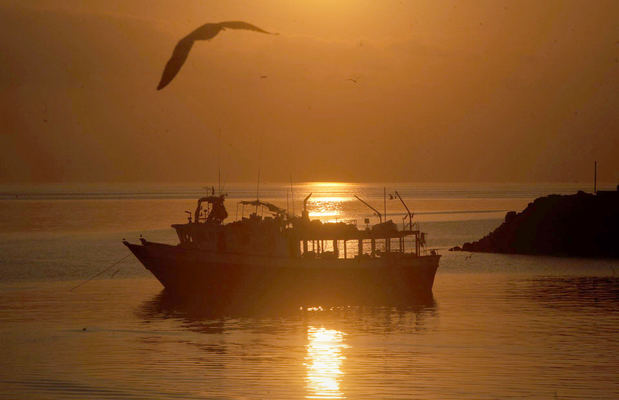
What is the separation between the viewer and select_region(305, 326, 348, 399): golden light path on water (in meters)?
28.2

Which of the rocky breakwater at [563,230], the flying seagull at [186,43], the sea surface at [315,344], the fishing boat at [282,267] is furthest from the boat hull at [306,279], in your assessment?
the rocky breakwater at [563,230]

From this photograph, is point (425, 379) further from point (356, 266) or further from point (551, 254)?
point (551, 254)

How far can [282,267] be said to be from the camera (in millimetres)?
53188

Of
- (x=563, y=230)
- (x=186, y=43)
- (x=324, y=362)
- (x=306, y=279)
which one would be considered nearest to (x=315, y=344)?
(x=324, y=362)

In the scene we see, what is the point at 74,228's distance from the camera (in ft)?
433

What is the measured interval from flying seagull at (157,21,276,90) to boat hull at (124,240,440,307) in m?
32.5

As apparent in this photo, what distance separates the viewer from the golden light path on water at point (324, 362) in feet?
92.5

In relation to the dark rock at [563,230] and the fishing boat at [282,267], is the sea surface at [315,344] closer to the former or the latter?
the fishing boat at [282,267]

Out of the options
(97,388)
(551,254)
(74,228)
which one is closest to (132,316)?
(97,388)

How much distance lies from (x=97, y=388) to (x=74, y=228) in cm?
10668

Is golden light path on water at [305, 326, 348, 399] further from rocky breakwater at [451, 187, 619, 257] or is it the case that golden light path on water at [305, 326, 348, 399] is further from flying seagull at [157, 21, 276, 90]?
rocky breakwater at [451, 187, 619, 257]

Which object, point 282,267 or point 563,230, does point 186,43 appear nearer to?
point 282,267

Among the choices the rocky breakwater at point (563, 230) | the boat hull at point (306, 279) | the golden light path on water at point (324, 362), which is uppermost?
the rocky breakwater at point (563, 230)

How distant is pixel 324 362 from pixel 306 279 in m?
19.8
